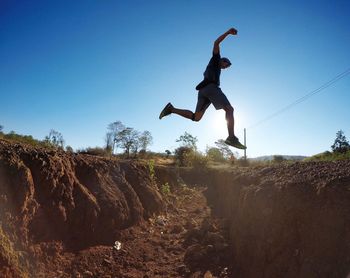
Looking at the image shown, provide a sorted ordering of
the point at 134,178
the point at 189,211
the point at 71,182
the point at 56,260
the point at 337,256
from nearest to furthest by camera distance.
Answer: the point at 337,256 → the point at 56,260 → the point at 71,182 → the point at 134,178 → the point at 189,211

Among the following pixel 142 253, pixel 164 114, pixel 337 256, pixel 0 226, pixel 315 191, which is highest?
pixel 164 114

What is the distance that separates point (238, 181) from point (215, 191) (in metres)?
4.21

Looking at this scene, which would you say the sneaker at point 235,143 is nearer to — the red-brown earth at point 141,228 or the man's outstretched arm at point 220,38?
the red-brown earth at point 141,228

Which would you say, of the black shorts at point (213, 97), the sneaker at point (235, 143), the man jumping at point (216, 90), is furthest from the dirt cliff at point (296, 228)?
the black shorts at point (213, 97)

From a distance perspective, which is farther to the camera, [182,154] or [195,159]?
[182,154]

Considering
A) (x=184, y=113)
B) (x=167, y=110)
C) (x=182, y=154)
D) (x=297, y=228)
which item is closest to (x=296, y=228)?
(x=297, y=228)

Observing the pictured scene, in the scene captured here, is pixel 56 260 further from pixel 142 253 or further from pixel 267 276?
pixel 267 276

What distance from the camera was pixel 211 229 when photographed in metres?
7.65

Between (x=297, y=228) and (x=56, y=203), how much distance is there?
14.2 feet

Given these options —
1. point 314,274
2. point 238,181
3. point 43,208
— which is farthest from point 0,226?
point 238,181

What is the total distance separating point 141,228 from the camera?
7703mm

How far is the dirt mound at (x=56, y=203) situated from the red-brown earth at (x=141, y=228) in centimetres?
2

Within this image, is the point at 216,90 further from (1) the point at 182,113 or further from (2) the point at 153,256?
(2) the point at 153,256

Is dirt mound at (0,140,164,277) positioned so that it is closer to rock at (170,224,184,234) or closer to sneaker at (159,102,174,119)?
rock at (170,224,184,234)
